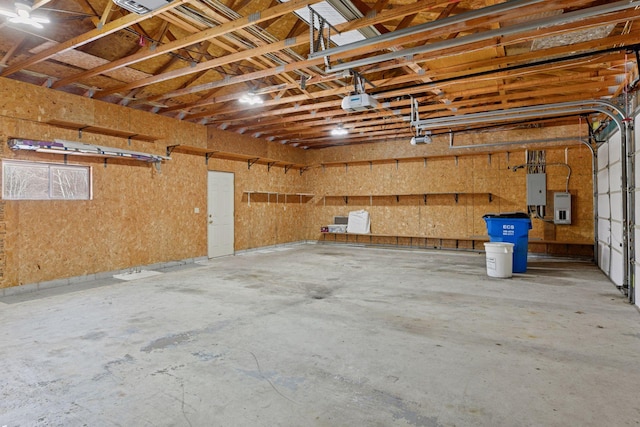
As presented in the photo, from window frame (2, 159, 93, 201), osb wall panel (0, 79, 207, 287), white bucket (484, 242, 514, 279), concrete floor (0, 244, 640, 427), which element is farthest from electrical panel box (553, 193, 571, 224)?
window frame (2, 159, 93, 201)

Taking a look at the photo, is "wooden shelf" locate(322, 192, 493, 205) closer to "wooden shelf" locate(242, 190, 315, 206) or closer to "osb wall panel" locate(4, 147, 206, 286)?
"wooden shelf" locate(242, 190, 315, 206)

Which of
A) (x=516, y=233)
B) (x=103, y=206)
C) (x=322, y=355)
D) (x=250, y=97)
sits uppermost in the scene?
(x=250, y=97)

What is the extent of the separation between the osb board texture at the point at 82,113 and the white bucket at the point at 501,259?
6.22 m

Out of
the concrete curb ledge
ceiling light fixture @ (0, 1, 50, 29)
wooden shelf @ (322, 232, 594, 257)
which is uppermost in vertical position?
ceiling light fixture @ (0, 1, 50, 29)

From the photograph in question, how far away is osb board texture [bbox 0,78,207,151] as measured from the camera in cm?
496

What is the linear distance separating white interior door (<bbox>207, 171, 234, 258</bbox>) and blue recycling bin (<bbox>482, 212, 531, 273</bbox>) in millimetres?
5871

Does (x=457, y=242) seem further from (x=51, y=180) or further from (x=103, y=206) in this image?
(x=51, y=180)

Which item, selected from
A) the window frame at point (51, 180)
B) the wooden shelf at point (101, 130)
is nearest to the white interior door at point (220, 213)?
the wooden shelf at point (101, 130)

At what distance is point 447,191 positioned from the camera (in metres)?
9.17

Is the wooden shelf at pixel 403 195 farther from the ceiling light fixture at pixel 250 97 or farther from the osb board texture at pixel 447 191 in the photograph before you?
the ceiling light fixture at pixel 250 97

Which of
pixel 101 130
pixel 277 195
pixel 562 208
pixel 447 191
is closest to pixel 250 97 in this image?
pixel 101 130

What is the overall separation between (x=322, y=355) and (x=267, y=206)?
24.1 ft

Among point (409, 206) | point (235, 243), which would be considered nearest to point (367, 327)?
point (235, 243)

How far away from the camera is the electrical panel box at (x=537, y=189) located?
26.1 feet
